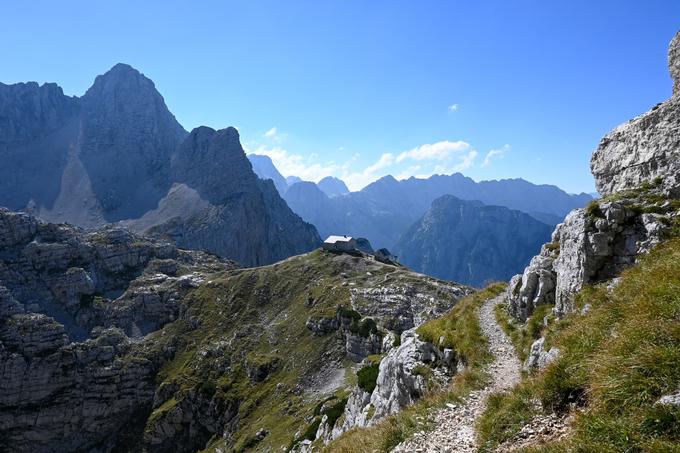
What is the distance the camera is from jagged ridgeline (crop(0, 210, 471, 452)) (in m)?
105

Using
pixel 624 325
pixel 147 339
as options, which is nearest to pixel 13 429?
pixel 147 339

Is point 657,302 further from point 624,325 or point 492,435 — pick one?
point 492,435

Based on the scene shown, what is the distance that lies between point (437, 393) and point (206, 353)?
12934cm

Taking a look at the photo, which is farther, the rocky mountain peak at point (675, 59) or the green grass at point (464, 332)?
the rocky mountain peak at point (675, 59)

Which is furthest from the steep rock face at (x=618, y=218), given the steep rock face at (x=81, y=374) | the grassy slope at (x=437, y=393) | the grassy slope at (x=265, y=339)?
the steep rock face at (x=81, y=374)

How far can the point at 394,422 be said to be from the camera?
619 inches

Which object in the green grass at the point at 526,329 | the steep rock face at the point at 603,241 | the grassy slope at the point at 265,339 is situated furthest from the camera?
the grassy slope at the point at 265,339

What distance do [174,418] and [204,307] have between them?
42.7 metres

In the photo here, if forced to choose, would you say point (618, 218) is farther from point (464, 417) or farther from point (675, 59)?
point (675, 59)

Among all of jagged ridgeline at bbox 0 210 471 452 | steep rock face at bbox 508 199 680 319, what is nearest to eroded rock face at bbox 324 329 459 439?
steep rock face at bbox 508 199 680 319

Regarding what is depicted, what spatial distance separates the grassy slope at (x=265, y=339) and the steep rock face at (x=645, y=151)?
226 ft

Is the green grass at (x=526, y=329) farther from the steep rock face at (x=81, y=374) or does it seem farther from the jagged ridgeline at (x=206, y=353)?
the steep rock face at (x=81, y=374)

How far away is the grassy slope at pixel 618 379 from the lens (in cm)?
786

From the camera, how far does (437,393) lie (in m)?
18.1
